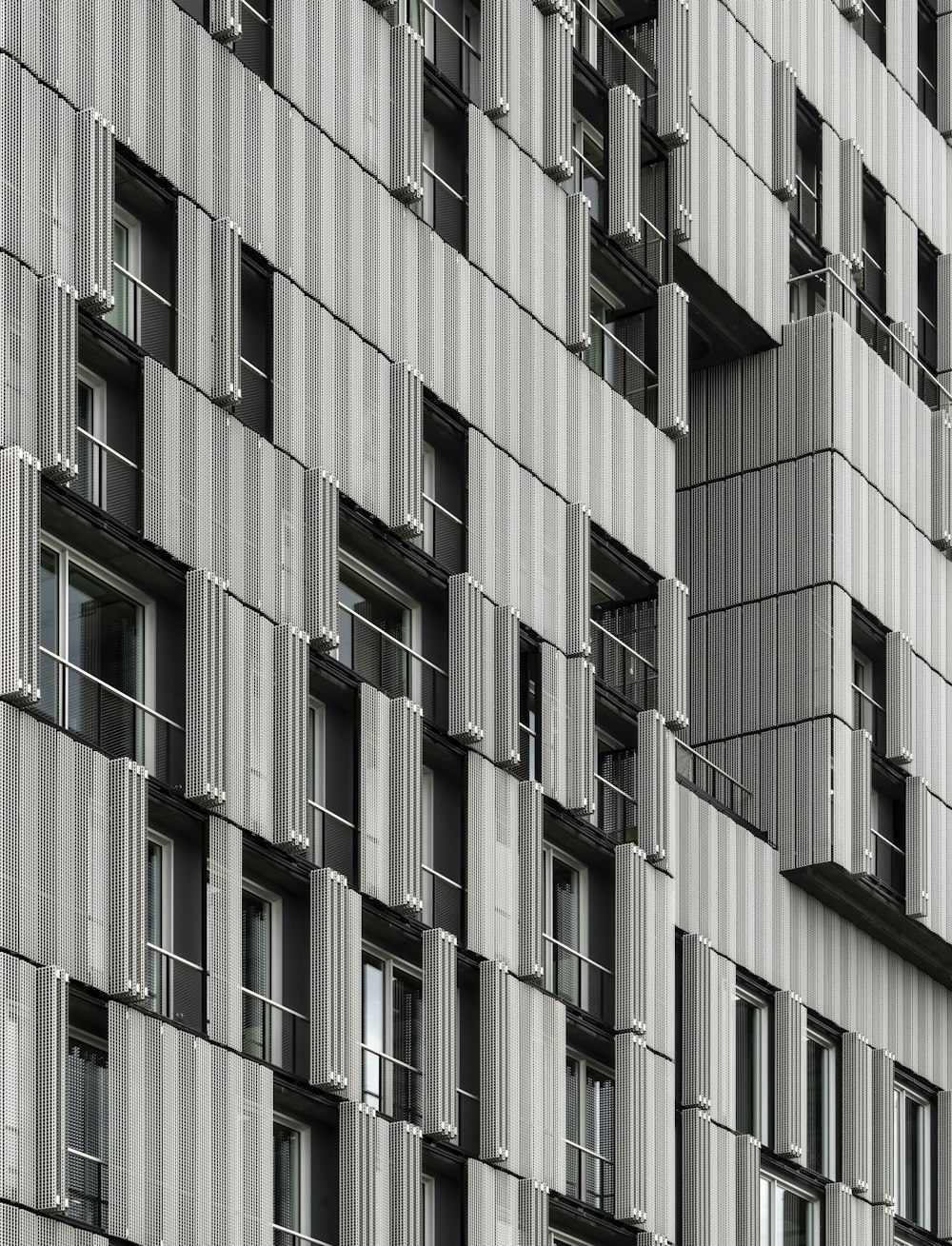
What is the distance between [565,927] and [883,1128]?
10900 millimetres

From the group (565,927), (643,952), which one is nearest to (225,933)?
(565,927)

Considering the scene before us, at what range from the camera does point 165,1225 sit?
34000 millimetres

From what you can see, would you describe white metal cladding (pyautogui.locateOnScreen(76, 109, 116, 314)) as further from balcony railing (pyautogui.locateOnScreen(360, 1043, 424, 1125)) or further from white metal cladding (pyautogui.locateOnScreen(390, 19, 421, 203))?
balcony railing (pyautogui.locateOnScreen(360, 1043, 424, 1125))

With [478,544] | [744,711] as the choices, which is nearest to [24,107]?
[478,544]

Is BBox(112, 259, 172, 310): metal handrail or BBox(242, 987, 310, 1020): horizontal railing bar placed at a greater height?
BBox(112, 259, 172, 310): metal handrail

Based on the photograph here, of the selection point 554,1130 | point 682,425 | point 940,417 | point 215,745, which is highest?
point 940,417

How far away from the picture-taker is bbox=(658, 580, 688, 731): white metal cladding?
49.6 meters

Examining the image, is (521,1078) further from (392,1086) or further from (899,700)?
(899,700)

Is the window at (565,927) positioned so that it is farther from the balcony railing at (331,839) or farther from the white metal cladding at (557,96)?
the white metal cladding at (557,96)

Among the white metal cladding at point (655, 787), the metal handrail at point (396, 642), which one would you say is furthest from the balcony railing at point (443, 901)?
the white metal cladding at point (655, 787)

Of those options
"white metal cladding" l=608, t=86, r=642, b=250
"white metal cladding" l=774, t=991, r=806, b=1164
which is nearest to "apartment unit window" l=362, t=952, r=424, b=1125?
"white metal cladding" l=774, t=991, r=806, b=1164

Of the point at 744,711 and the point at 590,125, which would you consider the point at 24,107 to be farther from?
the point at 744,711

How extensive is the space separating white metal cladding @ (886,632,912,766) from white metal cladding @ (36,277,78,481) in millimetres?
23830

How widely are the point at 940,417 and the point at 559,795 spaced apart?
18.6 metres
